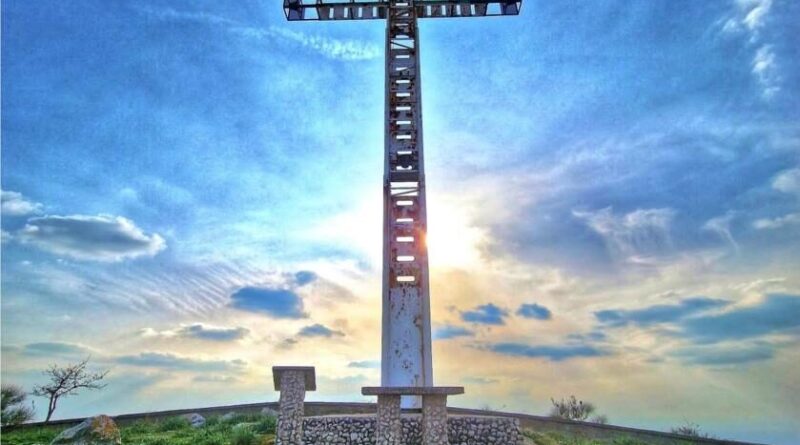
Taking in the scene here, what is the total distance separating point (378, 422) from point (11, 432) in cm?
1459

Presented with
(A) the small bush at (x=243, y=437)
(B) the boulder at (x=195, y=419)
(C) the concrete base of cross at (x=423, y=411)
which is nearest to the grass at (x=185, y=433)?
(A) the small bush at (x=243, y=437)

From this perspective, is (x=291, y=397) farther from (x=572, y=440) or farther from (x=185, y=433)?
(x=572, y=440)

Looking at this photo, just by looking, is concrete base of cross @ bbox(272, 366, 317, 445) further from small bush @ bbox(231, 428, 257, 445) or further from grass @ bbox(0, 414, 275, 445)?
small bush @ bbox(231, 428, 257, 445)

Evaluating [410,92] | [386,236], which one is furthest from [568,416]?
[410,92]

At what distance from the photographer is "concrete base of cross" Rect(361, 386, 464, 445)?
10.0 meters

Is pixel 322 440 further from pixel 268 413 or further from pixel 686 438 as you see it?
pixel 686 438

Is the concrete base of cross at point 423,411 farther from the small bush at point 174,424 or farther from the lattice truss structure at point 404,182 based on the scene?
the small bush at point 174,424

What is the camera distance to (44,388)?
2002cm

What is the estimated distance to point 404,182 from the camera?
56.0 feet

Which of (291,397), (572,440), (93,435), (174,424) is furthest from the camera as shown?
(174,424)

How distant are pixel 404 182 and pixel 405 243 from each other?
190 cm

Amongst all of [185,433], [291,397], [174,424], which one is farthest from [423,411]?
[174,424]

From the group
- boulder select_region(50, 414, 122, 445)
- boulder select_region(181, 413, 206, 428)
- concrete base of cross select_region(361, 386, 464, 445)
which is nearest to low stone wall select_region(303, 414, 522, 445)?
concrete base of cross select_region(361, 386, 464, 445)

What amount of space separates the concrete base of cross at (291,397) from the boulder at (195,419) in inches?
301
